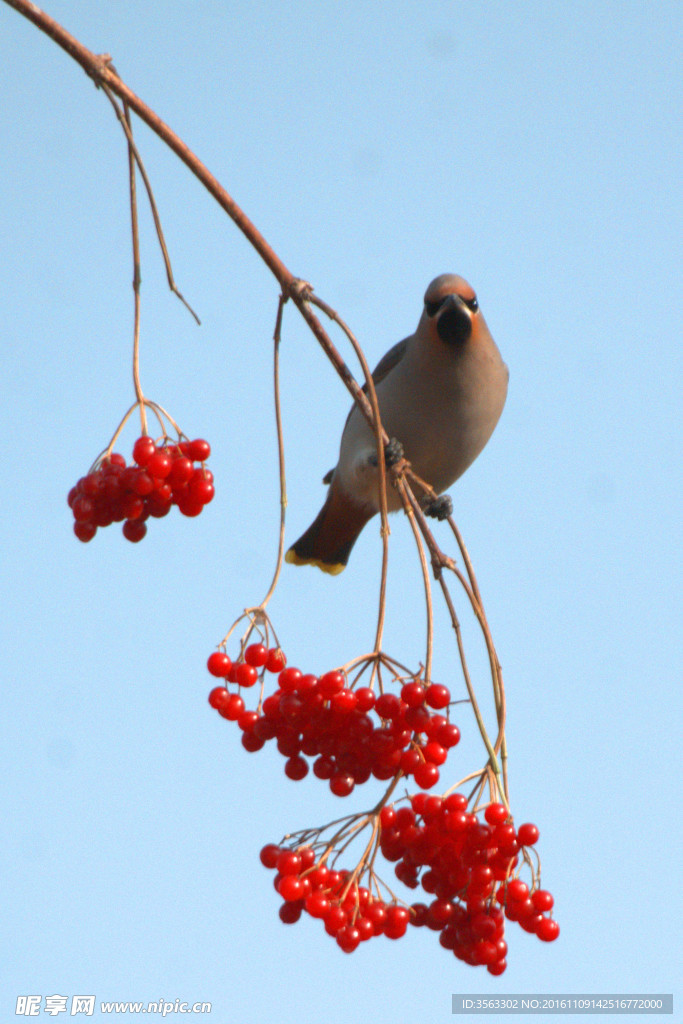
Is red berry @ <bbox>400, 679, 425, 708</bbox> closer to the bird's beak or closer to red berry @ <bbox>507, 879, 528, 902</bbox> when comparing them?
red berry @ <bbox>507, 879, 528, 902</bbox>

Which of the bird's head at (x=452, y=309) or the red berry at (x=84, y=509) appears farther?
the bird's head at (x=452, y=309)

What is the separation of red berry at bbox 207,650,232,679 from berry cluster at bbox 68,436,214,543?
0.24 m

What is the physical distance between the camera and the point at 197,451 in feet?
6.16

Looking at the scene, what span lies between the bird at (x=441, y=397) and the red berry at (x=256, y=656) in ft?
5.59

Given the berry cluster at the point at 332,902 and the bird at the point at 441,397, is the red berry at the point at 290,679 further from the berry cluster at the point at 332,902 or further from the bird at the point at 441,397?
the bird at the point at 441,397

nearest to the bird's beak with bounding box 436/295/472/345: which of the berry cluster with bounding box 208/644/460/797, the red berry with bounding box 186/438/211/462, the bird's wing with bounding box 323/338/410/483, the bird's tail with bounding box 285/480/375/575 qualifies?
the bird's wing with bounding box 323/338/410/483

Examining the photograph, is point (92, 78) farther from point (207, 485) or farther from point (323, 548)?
point (323, 548)

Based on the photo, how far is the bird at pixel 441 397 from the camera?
3.61 metres

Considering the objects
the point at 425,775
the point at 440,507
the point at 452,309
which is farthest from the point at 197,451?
the point at 452,309

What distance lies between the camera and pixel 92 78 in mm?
1619

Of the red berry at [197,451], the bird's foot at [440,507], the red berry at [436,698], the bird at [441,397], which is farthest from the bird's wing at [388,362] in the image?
the red berry at [436,698]

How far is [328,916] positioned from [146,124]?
114cm

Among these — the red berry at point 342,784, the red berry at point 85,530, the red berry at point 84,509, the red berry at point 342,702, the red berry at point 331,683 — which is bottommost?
the red berry at point 342,784

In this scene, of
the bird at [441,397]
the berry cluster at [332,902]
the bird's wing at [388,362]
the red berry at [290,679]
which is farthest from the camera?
the bird's wing at [388,362]
